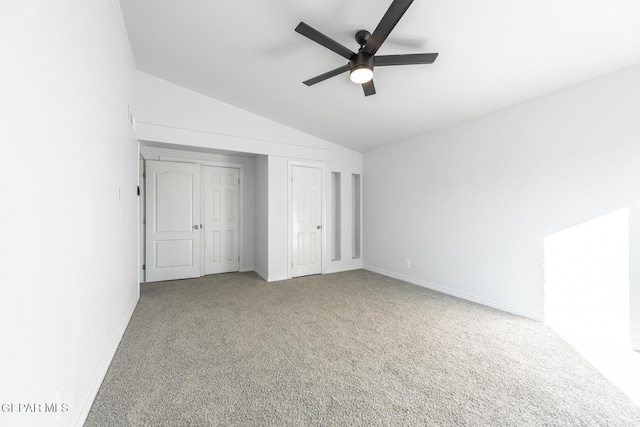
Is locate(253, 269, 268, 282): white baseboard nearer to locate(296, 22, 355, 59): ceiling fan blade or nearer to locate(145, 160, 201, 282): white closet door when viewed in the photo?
locate(145, 160, 201, 282): white closet door

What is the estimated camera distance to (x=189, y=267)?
14.8 ft

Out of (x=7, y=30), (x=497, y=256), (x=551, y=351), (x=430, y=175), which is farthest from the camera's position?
(x=430, y=175)

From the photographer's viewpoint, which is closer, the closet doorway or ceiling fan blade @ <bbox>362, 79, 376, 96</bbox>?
ceiling fan blade @ <bbox>362, 79, 376, 96</bbox>

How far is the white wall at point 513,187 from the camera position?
7.82 ft

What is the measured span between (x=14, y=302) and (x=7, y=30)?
911 mm

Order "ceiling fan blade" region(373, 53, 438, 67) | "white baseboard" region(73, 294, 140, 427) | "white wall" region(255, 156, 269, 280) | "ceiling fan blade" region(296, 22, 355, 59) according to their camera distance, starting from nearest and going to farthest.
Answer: "white baseboard" region(73, 294, 140, 427) < "ceiling fan blade" region(296, 22, 355, 59) < "ceiling fan blade" region(373, 53, 438, 67) < "white wall" region(255, 156, 269, 280)

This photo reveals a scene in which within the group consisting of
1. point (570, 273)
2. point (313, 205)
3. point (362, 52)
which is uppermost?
point (362, 52)

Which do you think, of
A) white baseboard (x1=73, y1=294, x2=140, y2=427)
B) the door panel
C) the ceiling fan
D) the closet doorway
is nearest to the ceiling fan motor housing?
the ceiling fan

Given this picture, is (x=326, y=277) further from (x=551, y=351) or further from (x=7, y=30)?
(x=7, y=30)

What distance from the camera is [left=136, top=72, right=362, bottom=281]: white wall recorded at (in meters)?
3.59

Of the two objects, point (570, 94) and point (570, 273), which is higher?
point (570, 94)

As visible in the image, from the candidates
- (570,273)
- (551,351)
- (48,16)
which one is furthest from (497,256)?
(48,16)

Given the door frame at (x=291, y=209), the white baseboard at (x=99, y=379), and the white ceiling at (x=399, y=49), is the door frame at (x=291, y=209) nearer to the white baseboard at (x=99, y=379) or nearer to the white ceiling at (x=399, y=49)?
the white ceiling at (x=399, y=49)

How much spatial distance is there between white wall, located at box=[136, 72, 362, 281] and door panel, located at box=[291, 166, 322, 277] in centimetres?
16
